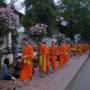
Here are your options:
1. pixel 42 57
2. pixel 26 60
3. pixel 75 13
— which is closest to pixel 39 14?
pixel 42 57

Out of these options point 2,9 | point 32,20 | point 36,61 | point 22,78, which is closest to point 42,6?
point 32,20

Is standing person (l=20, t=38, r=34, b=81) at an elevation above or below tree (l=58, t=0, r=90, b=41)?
below

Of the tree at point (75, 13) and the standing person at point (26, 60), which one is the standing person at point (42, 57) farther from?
the tree at point (75, 13)

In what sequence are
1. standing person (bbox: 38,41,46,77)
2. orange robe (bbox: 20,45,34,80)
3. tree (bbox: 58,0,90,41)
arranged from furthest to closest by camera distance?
tree (bbox: 58,0,90,41)
standing person (bbox: 38,41,46,77)
orange robe (bbox: 20,45,34,80)

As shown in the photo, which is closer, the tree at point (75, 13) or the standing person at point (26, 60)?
the standing person at point (26, 60)

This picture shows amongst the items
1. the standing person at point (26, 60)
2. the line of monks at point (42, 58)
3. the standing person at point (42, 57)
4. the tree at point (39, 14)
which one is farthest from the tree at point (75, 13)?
the standing person at point (26, 60)

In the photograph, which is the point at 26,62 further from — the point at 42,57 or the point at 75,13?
the point at 75,13

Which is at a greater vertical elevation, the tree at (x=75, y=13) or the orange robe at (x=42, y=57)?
the tree at (x=75, y=13)

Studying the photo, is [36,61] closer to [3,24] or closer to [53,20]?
[53,20]

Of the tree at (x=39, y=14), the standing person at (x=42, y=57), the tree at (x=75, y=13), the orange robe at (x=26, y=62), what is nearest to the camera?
the orange robe at (x=26, y=62)

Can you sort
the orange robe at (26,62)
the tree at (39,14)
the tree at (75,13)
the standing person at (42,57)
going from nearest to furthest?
the orange robe at (26,62)
the standing person at (42,57)
the tree at (39,14)
the tree at (75,13)

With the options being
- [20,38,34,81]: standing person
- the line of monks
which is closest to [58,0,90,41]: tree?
the line of monks

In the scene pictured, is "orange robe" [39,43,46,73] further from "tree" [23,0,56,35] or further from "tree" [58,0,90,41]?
"tree" [58,0,90,41]

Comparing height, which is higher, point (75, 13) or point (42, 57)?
point (75, 13)
